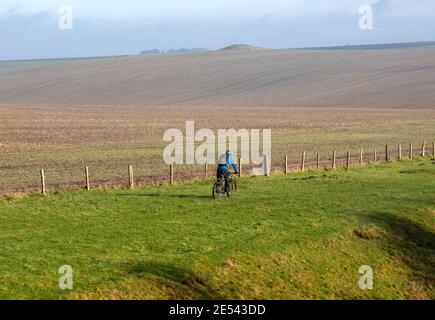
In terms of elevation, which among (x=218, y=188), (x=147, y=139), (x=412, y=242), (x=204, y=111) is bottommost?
Answer: (x=204, y=111)

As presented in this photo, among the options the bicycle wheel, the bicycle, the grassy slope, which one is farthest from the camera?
the bicycle wheel

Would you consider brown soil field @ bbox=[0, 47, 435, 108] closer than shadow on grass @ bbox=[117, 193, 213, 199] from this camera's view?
No

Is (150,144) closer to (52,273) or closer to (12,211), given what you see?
(12,211)

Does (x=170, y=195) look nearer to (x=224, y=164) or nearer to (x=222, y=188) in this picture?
(x=222, y=188)

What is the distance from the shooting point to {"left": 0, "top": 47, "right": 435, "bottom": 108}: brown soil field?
435 ft

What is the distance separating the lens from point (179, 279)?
18.5m

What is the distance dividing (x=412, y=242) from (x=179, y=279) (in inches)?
373

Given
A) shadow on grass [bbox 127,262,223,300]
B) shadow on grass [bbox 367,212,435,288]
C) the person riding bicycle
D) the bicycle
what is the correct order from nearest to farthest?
shadow on grass [bbox 127,262,223,300] < shadow on grass [bbox 367,212,435,288] < the person riding bicycle < the bicycle

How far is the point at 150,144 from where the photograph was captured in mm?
59562

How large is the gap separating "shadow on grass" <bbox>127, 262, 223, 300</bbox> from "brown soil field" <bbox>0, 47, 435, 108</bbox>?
101 metres

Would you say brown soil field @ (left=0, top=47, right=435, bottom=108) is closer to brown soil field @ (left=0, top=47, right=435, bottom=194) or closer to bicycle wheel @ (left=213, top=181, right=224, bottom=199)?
brown soil field @ (left=0, top=47, right=435, bottom=194)

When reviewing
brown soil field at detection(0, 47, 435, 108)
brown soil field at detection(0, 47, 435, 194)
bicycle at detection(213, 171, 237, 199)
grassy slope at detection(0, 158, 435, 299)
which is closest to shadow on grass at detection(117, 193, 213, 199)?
grassy slope at detection(0, 158, 435, 299)

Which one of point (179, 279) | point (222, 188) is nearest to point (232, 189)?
point (222, 188)

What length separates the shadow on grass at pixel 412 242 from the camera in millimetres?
22656
